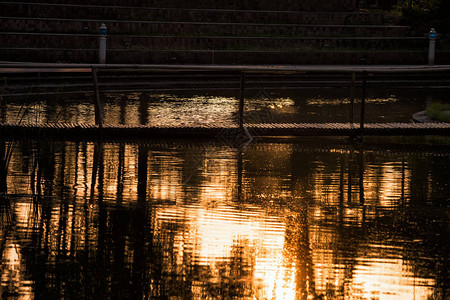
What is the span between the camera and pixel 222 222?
7.76m

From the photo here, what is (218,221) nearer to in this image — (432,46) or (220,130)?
(220,130)

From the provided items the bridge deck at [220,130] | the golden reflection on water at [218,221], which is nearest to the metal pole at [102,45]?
the bridge deck at [220,130]

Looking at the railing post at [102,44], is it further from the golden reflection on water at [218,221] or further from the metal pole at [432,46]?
the golden reflection on water at [218,221]

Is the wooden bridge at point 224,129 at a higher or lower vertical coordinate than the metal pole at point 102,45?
lower

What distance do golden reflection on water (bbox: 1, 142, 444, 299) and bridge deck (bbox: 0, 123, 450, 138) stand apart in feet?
3.55

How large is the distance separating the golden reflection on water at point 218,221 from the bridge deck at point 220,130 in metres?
1.08

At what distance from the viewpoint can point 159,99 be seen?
818 inches

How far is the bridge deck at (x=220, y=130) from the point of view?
1282 cm

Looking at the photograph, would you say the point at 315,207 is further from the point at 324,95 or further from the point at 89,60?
the point at 89,60

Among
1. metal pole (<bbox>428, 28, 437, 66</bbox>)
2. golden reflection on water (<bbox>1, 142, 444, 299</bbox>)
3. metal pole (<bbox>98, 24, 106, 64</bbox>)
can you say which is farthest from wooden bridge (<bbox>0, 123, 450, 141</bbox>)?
metal pole (<bbox>428, 28, 437, 66</bbox>)

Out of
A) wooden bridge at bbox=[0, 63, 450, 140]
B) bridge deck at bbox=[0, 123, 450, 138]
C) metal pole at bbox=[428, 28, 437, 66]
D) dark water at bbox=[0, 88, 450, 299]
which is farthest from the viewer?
metal pole at bbox=[428, 28, 437, 66]

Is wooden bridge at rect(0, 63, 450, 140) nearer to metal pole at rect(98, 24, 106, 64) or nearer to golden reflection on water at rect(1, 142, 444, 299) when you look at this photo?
golden reflection on water at rect(1, 142, 444, 299)

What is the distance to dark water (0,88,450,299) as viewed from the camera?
599cm

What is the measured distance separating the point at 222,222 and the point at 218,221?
50 millimetres
